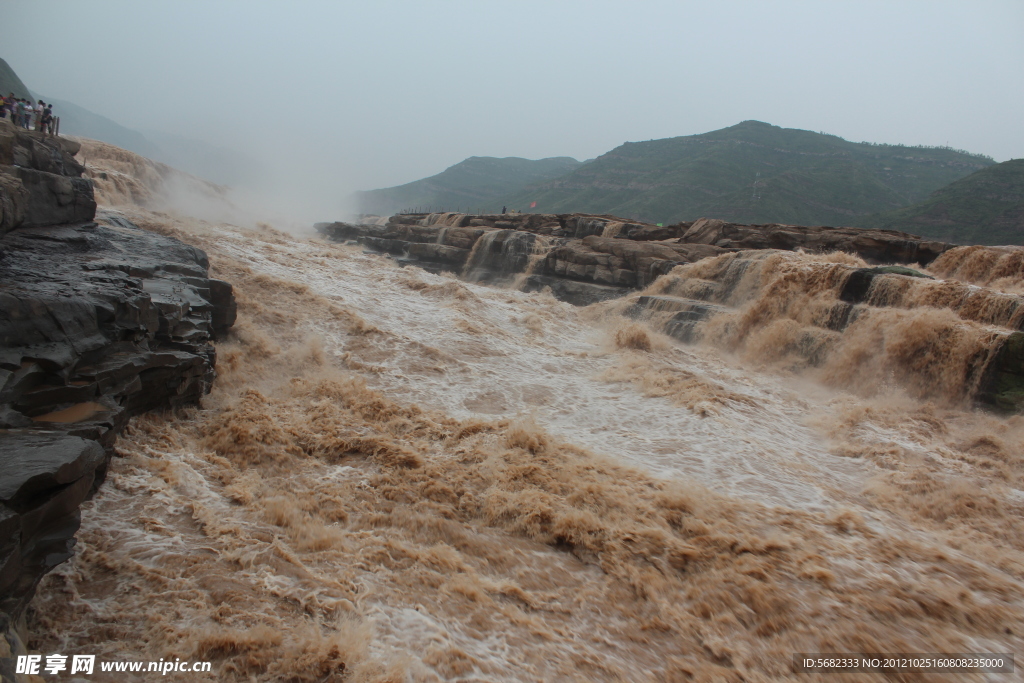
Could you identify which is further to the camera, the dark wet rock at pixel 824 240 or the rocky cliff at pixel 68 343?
the dark wet rock at pixel 824 240

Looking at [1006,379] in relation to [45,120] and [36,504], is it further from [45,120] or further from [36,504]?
[45,120]

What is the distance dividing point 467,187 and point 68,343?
91665 millimetres

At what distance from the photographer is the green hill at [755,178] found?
45938 millimetres

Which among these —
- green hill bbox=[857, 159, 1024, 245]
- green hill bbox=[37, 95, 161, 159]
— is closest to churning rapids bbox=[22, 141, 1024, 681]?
green hill bbox=[857, 159, 1024, 245]

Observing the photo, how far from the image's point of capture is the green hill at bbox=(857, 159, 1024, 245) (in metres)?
27.4

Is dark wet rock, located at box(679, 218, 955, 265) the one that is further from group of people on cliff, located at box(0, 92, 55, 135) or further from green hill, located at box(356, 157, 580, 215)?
green hill, located at box(356, 157, 580, 215)

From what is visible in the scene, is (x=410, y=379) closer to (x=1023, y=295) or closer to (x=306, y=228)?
(x=1023, y=295)

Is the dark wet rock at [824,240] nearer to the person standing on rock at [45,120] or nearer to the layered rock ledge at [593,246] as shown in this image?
the layered rock ledge at [593,246]

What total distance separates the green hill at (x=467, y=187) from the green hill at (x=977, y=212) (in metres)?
53.2

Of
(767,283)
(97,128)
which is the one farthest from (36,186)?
(97,128)

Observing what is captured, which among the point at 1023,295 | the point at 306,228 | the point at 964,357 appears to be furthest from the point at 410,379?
the point at 306,228

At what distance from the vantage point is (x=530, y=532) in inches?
183

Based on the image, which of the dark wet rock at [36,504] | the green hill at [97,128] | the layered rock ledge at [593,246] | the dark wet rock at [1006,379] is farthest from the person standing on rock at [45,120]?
the green hill at [97,128]

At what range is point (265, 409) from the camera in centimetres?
665
